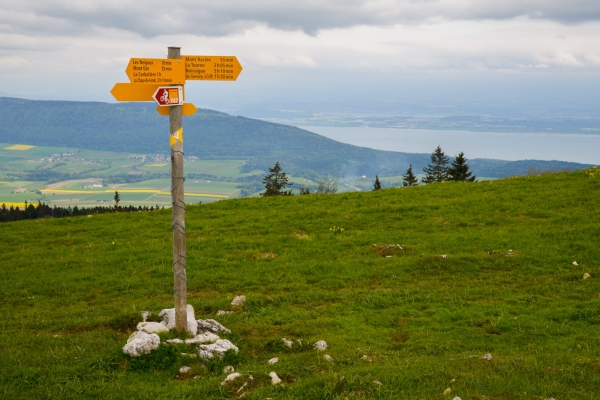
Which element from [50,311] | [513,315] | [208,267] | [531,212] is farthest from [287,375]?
[531,212]

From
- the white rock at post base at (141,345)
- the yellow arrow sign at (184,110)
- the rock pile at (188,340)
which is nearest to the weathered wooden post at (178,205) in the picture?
the yellow arrow sign at (184,110)

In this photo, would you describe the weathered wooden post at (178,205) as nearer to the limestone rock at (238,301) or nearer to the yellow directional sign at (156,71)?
the yellow directional sign at (156,71)

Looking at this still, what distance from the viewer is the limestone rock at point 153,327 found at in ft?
30.7

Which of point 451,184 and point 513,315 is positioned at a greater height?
point 451,184

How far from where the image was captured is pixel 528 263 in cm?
1485

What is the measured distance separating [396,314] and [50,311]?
8.40 metres

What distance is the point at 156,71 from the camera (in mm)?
8859

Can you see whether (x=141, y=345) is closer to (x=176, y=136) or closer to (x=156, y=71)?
(x=176, y=136)

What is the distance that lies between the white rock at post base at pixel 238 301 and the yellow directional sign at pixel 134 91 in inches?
219

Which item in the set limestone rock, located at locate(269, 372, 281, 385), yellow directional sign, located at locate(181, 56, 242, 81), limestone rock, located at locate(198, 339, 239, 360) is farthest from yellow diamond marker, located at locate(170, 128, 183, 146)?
limestone rock, located at locate(269, 372, 281, 385)

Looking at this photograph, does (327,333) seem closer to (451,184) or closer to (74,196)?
(451,184)

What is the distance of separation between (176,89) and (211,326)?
14.9 feet

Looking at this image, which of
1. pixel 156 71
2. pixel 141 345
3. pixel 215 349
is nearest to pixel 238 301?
pixel 215 349

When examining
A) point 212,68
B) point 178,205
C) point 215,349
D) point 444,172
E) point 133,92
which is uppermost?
point 444,172
